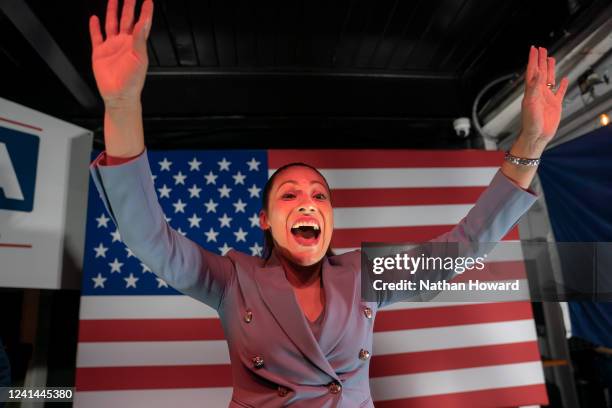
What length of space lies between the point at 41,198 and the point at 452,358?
2.03 meters

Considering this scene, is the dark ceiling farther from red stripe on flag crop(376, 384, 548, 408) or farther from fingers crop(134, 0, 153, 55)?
red stripe on flag crop(376, 384, 548, 408)

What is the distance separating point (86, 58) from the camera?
6.84ft

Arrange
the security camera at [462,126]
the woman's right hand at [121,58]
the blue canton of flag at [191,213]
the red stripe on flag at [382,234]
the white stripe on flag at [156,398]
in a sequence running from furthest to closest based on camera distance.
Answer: the security camera at [462,126], the red stripe on flag at [382,234], the blue canton of flag at [191,213], the white stripe on flag at [156,398], the woman's right hand at [121,58]

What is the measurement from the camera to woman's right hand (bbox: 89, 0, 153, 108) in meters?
0.73

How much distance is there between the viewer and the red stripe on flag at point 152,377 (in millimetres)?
1720

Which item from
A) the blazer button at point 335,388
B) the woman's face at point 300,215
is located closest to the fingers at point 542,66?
the woman's face at point 300,215

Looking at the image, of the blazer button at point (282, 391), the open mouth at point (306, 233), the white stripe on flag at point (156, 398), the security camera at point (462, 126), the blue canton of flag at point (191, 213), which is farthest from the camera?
the security camera at point (462, 126)

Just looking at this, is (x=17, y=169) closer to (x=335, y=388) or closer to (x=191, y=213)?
(x=191, y=213)

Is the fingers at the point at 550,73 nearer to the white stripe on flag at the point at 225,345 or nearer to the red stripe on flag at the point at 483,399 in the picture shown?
the white stripe on flag at the point at 225,345

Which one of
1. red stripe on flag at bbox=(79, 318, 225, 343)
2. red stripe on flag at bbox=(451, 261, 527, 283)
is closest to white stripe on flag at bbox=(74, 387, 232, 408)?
red stripe on flag at bbox=(79, 318, 225, 343)

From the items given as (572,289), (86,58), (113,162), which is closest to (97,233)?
(86,58)

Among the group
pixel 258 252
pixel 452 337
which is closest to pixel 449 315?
pixel 452 337

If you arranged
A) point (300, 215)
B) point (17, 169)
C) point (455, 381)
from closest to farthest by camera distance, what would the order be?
1. point (300, 215)
2. point (17, 169)
3. point (455, 381)

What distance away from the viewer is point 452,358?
189cm
